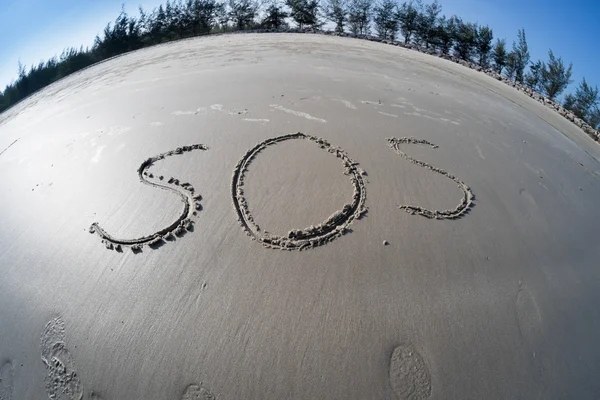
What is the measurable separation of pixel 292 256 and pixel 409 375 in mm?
1040

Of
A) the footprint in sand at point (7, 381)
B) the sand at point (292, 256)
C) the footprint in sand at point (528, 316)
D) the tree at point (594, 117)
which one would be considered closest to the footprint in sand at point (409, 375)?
Answer: the sand at point (292, 256)

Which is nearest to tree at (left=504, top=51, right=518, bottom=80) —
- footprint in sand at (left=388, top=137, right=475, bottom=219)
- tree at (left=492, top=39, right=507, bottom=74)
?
tree at (left=492, top=39, right=507, bottom=74)

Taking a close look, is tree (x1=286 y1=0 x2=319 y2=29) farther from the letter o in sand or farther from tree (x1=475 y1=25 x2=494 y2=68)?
the letter o in sand

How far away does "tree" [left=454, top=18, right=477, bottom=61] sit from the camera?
55.0 ft

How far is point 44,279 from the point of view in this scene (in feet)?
8.11

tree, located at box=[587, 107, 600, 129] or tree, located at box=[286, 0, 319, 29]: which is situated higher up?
tree, located at box=[286, 0, 319, 29]

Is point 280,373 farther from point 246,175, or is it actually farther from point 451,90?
point 451,90

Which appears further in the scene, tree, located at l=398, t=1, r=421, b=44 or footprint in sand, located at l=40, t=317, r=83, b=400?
tree, located at l=398, t=1, r=421, b=44

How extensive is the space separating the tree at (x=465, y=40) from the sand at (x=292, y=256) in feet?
50.3

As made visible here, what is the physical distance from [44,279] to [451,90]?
19.5ft

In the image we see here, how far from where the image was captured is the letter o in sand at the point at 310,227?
8.18ft

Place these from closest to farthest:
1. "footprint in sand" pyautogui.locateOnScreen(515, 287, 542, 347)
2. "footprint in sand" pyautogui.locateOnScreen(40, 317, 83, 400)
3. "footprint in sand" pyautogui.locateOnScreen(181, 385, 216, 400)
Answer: "footprint in sand" pyautogui.locateOnScreen(181, 385, 216, 400) → "footprint in sand" pyautogui.locateOnScreen(40, 317, 83, 400) → "footprint in sand" pyautogui.locateOnScreen(515, 287, 542, 347)

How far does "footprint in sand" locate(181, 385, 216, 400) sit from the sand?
16 millimetres

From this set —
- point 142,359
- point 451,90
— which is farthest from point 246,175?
point 451,90
